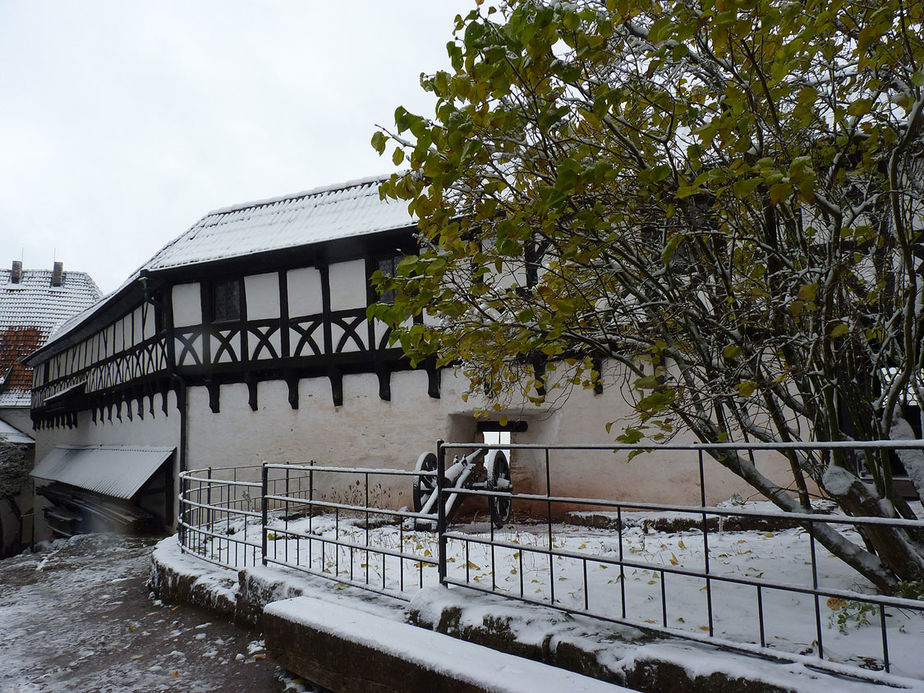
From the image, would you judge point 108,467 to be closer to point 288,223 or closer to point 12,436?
point 288,223

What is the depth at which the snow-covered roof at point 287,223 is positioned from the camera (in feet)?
35.8

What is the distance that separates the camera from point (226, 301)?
12.2m

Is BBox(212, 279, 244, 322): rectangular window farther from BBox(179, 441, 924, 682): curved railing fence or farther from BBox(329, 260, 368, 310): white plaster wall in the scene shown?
BBox(179, 441, 924, 682): curved railing fence

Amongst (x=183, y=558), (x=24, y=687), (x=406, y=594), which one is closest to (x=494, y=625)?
(x=406, y=594)

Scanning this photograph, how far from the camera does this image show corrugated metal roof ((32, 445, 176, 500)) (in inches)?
495

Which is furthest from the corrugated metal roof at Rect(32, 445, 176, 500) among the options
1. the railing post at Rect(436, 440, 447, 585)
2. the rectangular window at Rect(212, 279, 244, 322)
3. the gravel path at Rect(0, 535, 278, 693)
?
the railing post at Rect(436, 440, 447, 585)

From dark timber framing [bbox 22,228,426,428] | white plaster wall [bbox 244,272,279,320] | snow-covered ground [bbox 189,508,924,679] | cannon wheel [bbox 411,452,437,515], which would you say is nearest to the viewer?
snow-covered ground [bbox 189,508,924,679]

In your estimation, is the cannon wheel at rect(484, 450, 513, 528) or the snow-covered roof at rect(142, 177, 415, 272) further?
the snow-covered roof at rect(142, 177, 415, 272)

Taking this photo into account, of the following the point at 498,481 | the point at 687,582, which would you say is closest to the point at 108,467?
the point at 498,481

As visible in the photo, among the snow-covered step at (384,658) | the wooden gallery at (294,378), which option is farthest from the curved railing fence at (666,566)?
the wooden gallery at (294,378)

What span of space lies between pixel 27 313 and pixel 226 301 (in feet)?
Answer: 65.5

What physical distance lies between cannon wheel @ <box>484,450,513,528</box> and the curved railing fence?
4 centimetres

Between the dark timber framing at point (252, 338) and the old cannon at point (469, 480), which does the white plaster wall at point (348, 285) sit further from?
the old cannon at point (469, 480)

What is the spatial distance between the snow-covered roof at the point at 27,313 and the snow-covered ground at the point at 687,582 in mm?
24586
